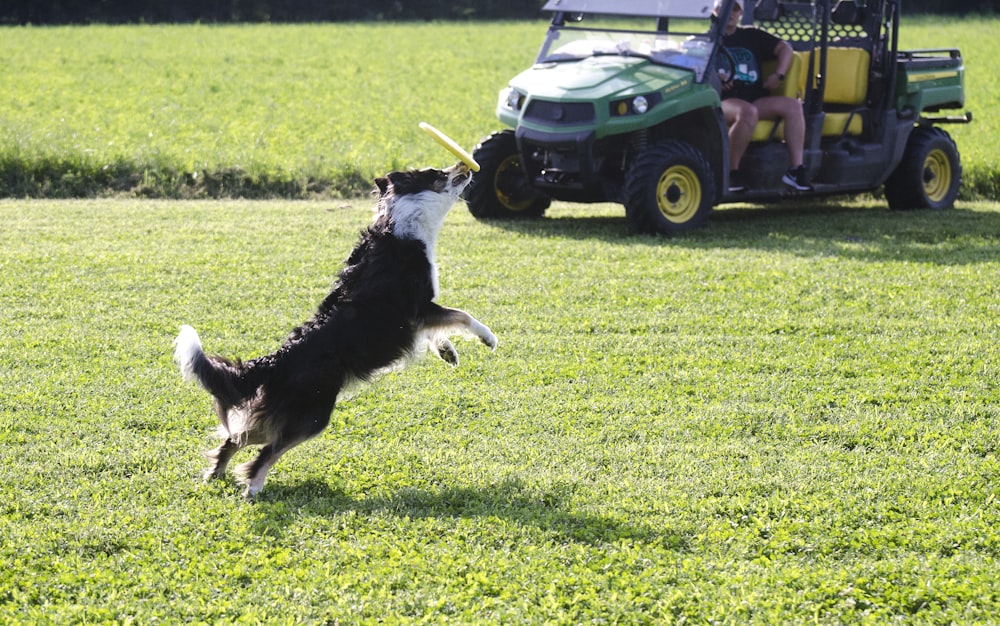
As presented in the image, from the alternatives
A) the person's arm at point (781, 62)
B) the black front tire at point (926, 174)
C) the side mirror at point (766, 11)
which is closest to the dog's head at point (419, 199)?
the person's arm at point (781, 62)

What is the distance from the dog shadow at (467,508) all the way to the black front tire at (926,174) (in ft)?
29.5

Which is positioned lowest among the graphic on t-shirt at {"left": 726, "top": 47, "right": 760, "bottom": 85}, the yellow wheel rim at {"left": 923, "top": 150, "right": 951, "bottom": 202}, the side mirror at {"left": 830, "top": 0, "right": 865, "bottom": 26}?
the yellow wheel rim at {"left": 923, "top": 150, "right": 951, "bottom": 202}

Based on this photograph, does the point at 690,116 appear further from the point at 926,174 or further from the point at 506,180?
the point at 926,174

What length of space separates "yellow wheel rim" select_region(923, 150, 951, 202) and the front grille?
4593 mm

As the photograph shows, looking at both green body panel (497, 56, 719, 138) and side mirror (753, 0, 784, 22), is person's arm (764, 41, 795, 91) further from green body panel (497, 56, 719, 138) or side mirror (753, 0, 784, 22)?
green body panel (497, 56, 719, 138)

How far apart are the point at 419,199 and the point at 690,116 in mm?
6255

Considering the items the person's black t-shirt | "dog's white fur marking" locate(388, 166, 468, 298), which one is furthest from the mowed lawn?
the person's black t-shirt

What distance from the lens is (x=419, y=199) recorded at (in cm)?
544

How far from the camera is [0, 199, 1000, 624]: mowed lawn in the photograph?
163 inches

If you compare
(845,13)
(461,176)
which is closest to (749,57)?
(845,13)

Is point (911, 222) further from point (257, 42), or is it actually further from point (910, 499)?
point (257, 42)

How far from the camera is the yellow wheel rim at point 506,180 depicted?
11.7m

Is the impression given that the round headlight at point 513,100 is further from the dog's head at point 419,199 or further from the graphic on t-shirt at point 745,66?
the dog's head at point 419,199

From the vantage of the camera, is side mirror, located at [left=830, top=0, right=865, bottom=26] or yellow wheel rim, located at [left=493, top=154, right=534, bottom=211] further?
yellow wheel rim, located at [left=493, top=154, right=534, bottom=211]
